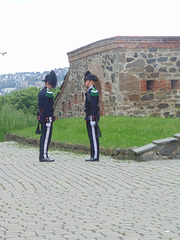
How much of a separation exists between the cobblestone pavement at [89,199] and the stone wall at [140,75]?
864 cm

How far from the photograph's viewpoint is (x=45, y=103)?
11.2 metres

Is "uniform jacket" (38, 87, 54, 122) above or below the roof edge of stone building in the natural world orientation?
below

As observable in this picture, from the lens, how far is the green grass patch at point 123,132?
12694 mm

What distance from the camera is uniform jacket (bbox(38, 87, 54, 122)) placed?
11.2 metres

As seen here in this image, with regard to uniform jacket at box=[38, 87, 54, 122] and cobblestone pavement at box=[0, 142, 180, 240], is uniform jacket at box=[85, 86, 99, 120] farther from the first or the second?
cobblestone pavement at box=[0, 142, 180, 240]

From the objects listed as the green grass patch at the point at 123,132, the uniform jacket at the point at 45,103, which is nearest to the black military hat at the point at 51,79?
the uniform jacket at the point at 45,103

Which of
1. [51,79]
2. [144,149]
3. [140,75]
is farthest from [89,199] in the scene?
[140,75]

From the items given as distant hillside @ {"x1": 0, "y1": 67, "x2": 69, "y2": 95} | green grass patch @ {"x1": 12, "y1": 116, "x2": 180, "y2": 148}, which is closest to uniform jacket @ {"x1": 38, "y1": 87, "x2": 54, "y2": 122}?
green grass patch @ {"x1": 12, "y1": 116, "x2": 180, "y2": 148}

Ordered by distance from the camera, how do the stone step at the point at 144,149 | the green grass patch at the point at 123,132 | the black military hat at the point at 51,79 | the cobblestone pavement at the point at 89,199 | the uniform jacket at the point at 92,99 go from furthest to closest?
the green grass patch at the point at 123,132 → the black military hat at the point at 51,79 → the uniform jacket at the point at 92,99 → the stone step at the point at 144,149 → the cobblestone pavement at the point at 89,199

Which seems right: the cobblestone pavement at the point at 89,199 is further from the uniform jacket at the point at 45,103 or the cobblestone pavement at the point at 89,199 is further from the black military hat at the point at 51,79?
the black military hat at the point at 51,79

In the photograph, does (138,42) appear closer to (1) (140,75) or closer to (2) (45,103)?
(1) (140,75)

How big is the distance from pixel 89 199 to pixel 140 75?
13.1 meters

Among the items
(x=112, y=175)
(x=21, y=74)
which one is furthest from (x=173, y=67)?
(x=21, y=74)

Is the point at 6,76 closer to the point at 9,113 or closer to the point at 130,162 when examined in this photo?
the point at 9,113
